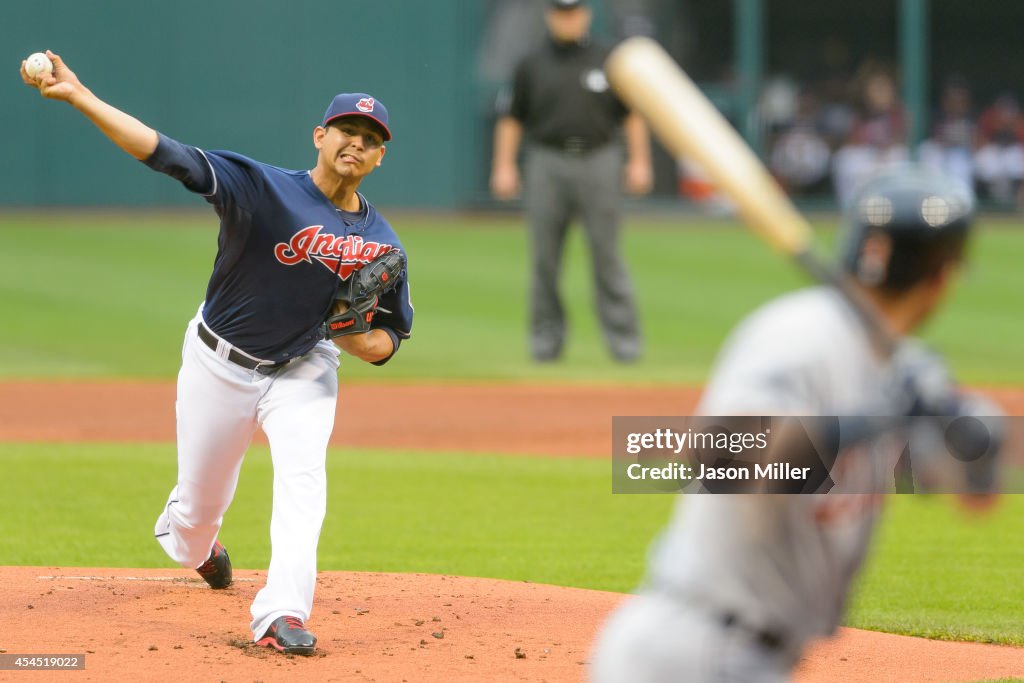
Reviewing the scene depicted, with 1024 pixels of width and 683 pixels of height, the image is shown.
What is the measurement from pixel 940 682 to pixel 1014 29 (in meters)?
22.3

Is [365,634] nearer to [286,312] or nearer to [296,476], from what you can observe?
[296,476]

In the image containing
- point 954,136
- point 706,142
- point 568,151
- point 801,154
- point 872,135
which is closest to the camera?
point 706,142

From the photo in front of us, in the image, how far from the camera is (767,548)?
2604 millimetres

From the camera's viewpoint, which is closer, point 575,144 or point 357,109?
point 357,109

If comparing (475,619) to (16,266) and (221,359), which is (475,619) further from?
(16,266)

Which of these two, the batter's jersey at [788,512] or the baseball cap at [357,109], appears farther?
the baseball cap at [357,109]

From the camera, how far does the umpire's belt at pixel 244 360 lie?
5.40 metres

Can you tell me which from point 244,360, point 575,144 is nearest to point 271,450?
point 244,360

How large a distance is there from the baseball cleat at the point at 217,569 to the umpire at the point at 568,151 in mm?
6722

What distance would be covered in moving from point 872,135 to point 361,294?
20168 millimetres

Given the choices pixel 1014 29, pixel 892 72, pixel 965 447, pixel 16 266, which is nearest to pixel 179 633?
pixel 965 447

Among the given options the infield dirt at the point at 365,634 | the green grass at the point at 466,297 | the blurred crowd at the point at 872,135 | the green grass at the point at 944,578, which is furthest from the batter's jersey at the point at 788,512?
the blurred crowd at the point at 872,135

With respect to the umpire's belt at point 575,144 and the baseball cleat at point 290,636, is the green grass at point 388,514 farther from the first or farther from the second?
the umpire's belt at point 575,144

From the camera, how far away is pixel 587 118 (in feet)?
40.7
